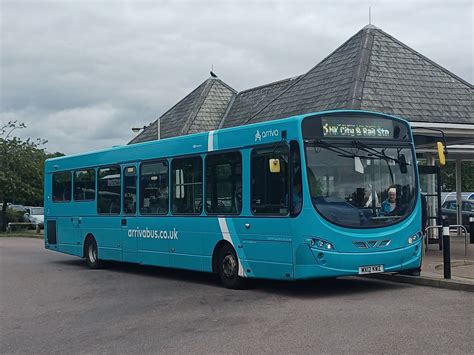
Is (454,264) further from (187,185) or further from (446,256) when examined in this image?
(187,185)

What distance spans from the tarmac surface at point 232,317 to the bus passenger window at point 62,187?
4498 mm

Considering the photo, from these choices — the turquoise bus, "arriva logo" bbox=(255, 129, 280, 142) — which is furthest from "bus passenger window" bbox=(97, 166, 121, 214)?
"arriva logo" bbox=(255, 129, 280, 142)

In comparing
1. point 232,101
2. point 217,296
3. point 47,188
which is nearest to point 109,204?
point 47,188

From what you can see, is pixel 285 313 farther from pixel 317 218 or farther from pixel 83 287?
pixel 83 287

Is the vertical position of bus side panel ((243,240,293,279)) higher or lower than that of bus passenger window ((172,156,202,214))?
lower

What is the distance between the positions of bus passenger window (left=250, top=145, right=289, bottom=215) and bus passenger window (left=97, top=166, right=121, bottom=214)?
5.50 meters

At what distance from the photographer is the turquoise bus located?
11039 mm

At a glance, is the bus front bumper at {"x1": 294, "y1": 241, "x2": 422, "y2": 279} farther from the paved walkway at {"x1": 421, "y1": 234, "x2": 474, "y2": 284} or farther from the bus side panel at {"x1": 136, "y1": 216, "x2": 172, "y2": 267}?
the bus side panel at {"x1": 136, "y1": 216, "x2": 172, "y2": 267}

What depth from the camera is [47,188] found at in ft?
66.3

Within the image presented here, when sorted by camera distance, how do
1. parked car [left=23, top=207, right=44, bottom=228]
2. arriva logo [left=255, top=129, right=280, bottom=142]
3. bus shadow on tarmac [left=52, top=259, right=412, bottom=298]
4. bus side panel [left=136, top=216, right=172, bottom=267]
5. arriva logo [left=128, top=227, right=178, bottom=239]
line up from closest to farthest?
arriva logo [left=255, top=129, right=280, bottom=142], bus shadow on tarmac [left=52, top=259, right=412, bottom=298], arriva logo [left=128, top=227, right=178, bottom=239], bus side panel [left=136, top=216, right=172, bottom=267], parked car [left=23, top=207, right=44, bottom=228]

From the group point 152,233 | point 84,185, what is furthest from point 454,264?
point 84,185

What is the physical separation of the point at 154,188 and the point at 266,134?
13.5 feet

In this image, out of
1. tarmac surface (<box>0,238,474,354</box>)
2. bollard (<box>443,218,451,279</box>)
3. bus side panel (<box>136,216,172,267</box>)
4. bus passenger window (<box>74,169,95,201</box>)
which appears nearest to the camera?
tarmac surface (<box>0,238,474,354</box>)

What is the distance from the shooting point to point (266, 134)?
38.5 ft
